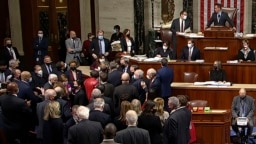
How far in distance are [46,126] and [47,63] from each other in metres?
4.80

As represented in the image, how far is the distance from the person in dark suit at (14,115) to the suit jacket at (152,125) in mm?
2261

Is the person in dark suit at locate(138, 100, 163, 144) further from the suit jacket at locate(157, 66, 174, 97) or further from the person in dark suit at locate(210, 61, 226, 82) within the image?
the person in dark suit at locate(210, 61, 226, 82)

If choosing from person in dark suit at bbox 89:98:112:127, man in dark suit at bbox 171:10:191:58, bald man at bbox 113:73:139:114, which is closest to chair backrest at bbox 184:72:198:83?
man in dark suit at bbox 171:10:191:58

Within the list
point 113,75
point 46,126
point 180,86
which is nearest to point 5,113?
point 46,126

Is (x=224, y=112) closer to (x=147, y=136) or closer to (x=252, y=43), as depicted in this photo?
(x=147, y=136)

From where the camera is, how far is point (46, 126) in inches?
329

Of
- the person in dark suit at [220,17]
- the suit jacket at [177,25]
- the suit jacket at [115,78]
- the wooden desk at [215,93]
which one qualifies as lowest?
the wooden desk at [215,93]

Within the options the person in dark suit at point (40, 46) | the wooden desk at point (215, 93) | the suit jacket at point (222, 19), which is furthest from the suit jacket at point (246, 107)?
the person in dark suit at point (40, 46)

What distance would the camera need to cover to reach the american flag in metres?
17.0

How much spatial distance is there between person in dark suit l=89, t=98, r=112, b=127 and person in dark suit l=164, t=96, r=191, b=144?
0.94 meters

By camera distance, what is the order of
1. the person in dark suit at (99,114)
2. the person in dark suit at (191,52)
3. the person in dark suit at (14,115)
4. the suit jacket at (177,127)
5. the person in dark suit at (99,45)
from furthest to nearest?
the person in dark suit at (99,45) → the person in dark suit at (191,52) → the person in dark suit at (14,115) → the suit jacket at (177,127) → the person in dark suit at (99,114)

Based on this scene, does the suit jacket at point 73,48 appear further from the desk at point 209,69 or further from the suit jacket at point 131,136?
the suit jacket at point 131,136

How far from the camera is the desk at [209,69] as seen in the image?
525 inches

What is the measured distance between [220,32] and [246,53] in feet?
3.21
